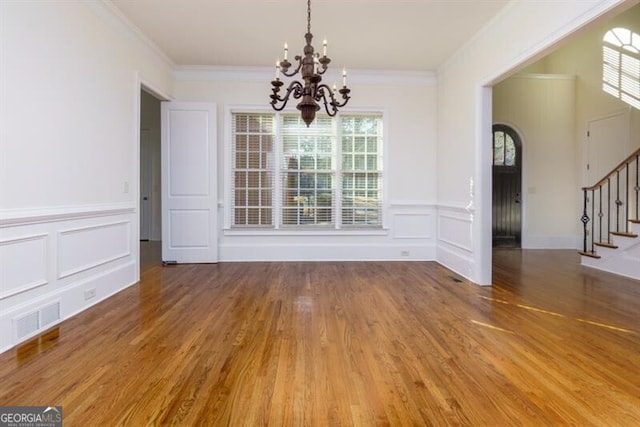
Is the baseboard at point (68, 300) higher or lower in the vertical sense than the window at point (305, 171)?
lower


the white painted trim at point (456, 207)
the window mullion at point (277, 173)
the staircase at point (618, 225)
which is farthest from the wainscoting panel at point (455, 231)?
the window mullion at point (277, 173)

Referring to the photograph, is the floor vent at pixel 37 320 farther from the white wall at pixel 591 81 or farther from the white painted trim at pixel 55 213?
the white wall at pixel 591 81

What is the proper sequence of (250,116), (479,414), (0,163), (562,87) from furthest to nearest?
(562,87) → (250,116) → (0,163) → (479,414)

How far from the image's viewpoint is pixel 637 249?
15.2 ft

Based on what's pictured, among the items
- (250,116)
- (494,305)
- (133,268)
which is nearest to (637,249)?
(494,305)

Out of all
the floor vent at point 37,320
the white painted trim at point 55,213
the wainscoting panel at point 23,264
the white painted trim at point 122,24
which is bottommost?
the floor vent at point 37,320

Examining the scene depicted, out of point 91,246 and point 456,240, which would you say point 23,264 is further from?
point 456,240

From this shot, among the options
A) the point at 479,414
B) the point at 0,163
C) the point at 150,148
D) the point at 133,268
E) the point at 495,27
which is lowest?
the point at 479,414

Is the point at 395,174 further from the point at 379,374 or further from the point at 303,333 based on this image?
the point at 379,374

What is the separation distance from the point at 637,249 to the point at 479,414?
451cm

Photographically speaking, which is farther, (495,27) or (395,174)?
(395,174)

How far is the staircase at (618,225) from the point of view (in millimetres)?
4695

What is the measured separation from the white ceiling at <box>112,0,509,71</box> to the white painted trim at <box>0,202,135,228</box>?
6.86 feet

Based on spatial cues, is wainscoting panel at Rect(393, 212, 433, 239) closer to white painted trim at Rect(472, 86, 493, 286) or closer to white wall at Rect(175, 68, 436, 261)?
white wall at Rect(175, 68, 436, 261)
